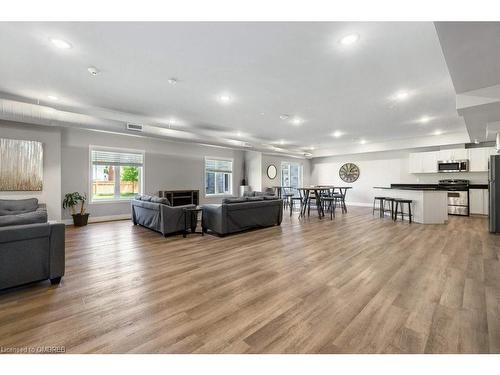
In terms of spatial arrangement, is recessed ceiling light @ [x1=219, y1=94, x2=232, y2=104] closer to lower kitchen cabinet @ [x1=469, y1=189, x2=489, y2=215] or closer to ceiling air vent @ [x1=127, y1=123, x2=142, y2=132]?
ceiling air vent @ [x1=127, y1=123, x2=142, y2=132]

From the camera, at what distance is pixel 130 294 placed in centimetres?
234

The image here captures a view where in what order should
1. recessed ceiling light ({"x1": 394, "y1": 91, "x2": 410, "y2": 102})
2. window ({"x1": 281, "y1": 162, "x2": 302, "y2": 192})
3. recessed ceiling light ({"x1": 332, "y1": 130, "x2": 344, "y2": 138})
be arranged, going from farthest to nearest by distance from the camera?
window ({"x1": 281, "y1": 162, "x2": 302, "y2": 192})
recessed ceiling light ({"x1": 332, "y1": 130, "x2": 344, "y2": 138})
recessed ceiling light ({"x1": 394, "y1": 91, "x2": 410, "y2": 102})

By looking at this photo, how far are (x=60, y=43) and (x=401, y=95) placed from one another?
527cm

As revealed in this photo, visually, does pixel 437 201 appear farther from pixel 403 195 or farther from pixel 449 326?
pixel 449 326

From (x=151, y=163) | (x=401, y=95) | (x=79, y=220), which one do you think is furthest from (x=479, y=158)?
(x=79, y=220)

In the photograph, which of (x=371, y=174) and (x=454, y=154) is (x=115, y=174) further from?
(x=454, y=154)

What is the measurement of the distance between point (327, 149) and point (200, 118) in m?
7.24

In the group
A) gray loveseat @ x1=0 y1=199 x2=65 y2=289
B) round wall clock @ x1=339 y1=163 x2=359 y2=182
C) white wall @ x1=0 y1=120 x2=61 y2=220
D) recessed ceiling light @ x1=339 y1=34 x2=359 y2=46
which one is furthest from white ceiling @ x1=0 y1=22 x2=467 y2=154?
round wall clock @ x1=339 y1=163 x2=359 y2=182

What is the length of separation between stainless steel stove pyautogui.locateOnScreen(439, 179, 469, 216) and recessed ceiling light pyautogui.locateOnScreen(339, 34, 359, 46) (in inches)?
283

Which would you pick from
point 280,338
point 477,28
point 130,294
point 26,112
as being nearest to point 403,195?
point 477,28

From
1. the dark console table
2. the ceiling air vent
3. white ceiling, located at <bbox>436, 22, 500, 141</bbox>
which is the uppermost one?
the ceiling air vent

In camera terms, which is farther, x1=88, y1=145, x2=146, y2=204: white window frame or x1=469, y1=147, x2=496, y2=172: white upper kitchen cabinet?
x1=469, y1=147, x2=496, y2=172: white upper kitchen cabinet

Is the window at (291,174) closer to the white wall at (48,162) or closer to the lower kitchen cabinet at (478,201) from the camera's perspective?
the lower kitchen cabinet at (478,201)

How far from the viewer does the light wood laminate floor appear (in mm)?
1623
